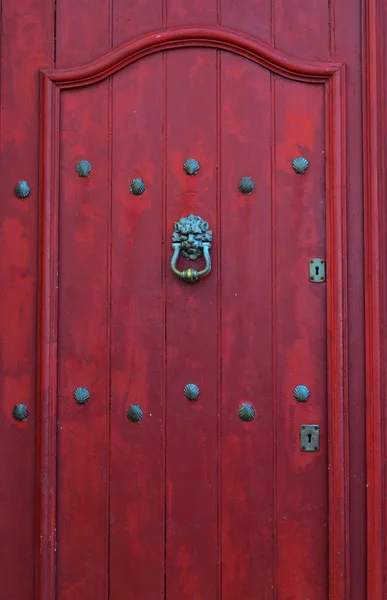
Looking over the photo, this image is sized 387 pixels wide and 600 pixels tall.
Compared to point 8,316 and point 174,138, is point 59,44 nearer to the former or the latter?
point 174,138

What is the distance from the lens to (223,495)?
1.79m

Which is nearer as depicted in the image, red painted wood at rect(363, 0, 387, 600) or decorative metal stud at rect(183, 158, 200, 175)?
red painted wood at rect(363, 0, 387, 600)

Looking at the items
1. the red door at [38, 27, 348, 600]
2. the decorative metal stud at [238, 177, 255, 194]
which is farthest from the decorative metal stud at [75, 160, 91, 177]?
the decorative metal stud at [238, 177, 255, 194]

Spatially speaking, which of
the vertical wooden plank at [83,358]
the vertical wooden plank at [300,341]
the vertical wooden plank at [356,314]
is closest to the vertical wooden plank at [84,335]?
the vertical wooden plank at [83,358]

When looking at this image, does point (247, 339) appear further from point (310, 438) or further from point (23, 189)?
point (23, 189)

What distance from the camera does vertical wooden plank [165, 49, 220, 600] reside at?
1794 mm

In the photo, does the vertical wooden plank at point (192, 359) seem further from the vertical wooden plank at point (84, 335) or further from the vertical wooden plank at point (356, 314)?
the vertical wooden plank at point (356, 314)

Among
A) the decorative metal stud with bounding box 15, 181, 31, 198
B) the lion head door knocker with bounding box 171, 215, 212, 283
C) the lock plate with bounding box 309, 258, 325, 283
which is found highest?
the decorative metal stud with bounding box 15, 181, 31, 198

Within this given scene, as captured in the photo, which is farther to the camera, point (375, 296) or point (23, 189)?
point (23, 189)

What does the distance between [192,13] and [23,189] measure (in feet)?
1.87

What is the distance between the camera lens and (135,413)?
180cm

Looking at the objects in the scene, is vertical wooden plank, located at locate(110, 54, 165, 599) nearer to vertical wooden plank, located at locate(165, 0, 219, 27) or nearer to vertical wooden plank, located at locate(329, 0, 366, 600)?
vertical wooden plank, located at locate(165, 0, 219, 27)

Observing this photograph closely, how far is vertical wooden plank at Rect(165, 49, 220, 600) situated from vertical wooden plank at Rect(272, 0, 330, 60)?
0.56ft

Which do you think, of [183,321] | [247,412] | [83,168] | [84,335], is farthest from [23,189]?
[247,412]
